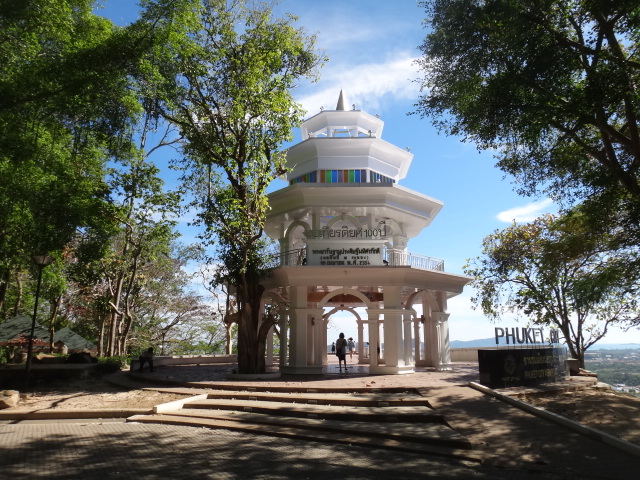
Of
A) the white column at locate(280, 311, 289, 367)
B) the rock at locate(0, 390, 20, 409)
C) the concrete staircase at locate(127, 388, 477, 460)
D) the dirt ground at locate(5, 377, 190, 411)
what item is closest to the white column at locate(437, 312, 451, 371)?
the white column at locate(280, 311, 289, 367)

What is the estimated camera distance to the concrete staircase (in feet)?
27.4

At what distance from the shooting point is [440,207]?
2020 centimetres

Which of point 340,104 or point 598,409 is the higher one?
point 340,104

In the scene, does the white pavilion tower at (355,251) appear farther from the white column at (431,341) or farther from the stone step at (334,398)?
the stone step at (334,398)

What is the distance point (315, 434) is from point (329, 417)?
119 centimetres

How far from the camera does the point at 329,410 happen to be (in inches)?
409

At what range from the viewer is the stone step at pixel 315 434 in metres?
7.77

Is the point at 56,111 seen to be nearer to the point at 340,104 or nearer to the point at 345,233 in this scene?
the point at 345,233

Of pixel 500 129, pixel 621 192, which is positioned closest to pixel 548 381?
pixel 621 192

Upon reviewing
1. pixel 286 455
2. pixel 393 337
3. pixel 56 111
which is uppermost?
pixel 56 111

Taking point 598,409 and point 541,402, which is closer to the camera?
point 598,409

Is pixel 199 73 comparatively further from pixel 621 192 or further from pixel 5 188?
pixel 621 192

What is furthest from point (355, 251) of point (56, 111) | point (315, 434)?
point (56, 111)

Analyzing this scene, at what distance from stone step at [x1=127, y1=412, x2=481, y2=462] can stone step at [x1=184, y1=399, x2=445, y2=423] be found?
0.85 m
